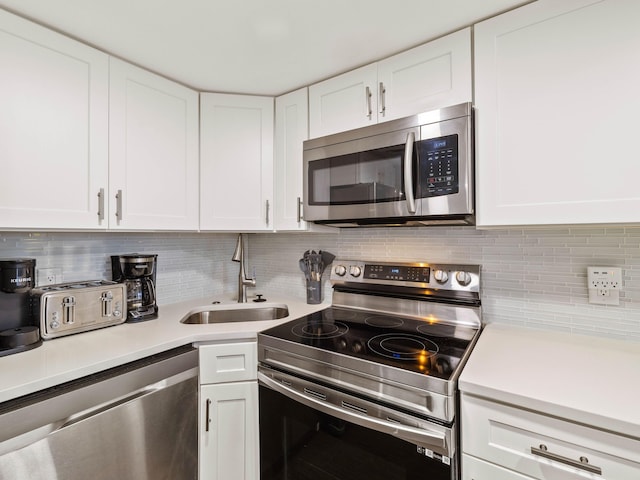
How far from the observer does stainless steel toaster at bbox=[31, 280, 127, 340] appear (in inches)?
48.4

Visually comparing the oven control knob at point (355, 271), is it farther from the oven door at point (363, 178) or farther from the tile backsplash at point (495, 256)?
the oven door at point (363, 178)

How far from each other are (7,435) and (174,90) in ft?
4.97

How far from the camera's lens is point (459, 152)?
3.87ft

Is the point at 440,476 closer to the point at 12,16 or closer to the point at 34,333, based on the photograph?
the point at 34,333

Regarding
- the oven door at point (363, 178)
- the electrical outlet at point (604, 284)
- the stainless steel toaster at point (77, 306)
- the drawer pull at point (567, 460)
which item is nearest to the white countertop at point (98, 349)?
the stainless steel toaster at point (77, 306)

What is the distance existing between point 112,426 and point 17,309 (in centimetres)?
64

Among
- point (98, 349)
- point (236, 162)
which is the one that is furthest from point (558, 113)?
point (98, 349)

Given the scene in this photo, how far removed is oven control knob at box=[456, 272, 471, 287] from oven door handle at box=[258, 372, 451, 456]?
71 centimetres

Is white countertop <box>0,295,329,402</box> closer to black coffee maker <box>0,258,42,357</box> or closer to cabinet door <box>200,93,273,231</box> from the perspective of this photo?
black coffee maker <box>0,258,42,357</box>

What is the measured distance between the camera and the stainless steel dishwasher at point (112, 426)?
2.90 ft

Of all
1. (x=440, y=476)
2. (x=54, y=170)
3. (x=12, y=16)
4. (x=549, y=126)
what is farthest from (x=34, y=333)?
(x=549, y=126)

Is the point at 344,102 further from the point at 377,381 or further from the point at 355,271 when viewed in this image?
the point at 377,381

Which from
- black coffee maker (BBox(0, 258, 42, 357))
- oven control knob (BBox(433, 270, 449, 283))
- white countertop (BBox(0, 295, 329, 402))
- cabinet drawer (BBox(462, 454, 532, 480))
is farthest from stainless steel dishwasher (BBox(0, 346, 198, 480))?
oven control knob (BBox(433, 270, 449, 283))

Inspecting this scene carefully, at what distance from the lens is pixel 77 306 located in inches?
51.5
